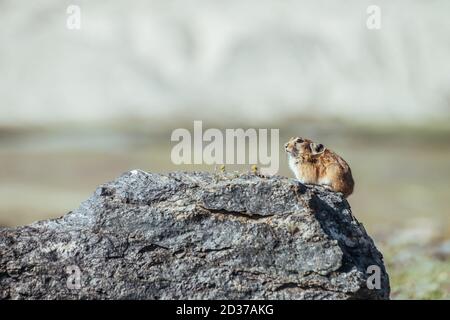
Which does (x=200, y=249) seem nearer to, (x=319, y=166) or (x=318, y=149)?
(x=319, y=166)

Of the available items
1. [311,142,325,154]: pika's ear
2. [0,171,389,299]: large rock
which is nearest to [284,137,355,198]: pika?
[311,142,325,154]: pika's ear

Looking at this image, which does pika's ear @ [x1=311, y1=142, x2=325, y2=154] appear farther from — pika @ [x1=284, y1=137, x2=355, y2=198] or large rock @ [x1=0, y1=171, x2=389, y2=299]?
large rock @ [x1=0, y1=171, x2=389, y2=299]

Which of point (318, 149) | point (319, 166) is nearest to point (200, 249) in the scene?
point (319, 166)

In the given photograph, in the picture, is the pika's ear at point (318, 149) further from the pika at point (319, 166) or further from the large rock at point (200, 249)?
the large rock at point (200, 249)

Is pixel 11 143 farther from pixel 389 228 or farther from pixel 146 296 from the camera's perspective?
pixel 146 296
